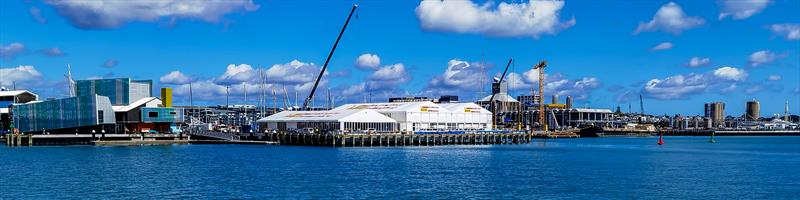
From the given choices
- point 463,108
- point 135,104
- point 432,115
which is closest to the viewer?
point 135,104

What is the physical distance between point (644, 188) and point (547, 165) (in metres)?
21.9

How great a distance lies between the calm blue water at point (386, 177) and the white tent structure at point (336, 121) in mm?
42024

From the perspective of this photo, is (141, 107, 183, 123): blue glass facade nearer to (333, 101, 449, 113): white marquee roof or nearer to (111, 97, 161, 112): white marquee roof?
(111, 97, 161, 112): white marquee roof

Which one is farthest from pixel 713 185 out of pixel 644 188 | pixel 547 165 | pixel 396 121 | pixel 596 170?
pixel 396 121

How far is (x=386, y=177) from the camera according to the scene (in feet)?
206

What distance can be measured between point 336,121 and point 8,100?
5983 cm

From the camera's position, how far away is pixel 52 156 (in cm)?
8956

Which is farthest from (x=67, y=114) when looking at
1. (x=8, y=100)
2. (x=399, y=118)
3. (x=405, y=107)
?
(x=405, y=107)

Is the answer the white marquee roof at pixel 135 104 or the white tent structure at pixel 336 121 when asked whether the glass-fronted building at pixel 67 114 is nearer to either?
the white marquee roof at pixel 135 104

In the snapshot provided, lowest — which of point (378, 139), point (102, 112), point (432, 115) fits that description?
point (378, 139)

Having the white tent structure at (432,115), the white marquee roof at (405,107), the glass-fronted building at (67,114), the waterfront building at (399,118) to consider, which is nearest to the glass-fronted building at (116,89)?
the glass-fronted building at (67,114)

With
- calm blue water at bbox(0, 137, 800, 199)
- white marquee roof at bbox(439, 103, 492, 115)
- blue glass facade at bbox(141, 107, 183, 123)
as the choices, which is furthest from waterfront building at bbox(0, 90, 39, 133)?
white marquee roof at bbox(439, 103, 492, 115)

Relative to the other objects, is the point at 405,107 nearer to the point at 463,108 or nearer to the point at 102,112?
the point at 463,108

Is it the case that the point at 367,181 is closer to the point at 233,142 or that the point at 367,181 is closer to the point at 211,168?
the point at 211,168
